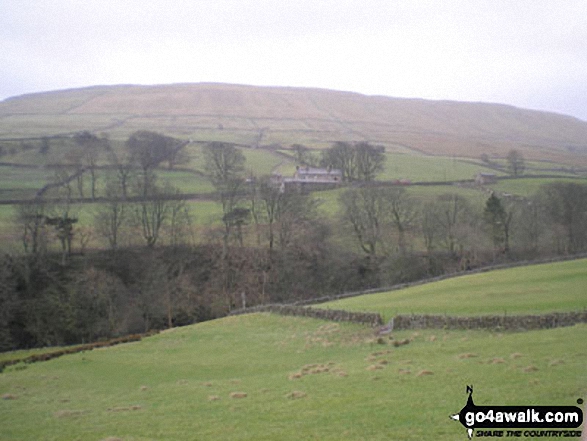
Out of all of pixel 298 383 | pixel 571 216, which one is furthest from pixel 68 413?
pixel 571 216

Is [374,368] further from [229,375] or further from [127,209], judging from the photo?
[127,209]

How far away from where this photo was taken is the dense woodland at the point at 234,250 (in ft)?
176

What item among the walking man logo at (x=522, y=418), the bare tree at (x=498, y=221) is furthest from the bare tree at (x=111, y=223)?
the walking man logo at (x=522, y=418)

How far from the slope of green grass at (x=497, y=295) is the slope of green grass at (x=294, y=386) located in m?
4.46

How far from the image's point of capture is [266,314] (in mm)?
40938

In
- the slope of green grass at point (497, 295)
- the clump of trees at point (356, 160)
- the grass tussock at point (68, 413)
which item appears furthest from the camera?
the clump of trees at point (356, 160)

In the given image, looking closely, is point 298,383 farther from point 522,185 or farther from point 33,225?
point 522,185

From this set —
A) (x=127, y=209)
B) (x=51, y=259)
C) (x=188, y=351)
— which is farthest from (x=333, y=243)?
(x=188, y=351)

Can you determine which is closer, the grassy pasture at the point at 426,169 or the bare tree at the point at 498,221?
the bare tree at the point at 498,221

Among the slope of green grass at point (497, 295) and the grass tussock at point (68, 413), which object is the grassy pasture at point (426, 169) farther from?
the grass tussock at point (68, 413)

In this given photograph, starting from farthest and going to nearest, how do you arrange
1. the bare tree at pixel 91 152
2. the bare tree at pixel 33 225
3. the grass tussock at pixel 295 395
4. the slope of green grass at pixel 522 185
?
the slope of green grass at pixel 522 185, the bare tree at pixel 91 152, the bare tree at pixel 33 225, the grass tussock at pixel 295 395

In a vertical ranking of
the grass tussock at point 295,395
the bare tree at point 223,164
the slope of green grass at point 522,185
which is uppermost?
the bare tree at point 223,164

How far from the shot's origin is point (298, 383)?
19734 mm

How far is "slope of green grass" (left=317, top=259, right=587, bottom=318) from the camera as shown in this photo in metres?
29.7
